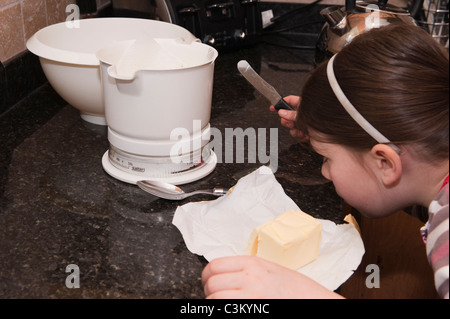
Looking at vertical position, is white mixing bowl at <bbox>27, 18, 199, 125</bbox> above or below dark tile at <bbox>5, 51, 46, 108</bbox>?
above

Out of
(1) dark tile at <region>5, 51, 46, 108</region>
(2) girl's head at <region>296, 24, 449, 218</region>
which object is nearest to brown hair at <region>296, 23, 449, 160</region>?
(2) girl's head at <region>296, 24, 449, 218</region>

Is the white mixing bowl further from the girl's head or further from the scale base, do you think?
the girl's head

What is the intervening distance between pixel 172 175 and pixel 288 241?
272 mm

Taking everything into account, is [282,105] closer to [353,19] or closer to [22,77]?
A: [353,19]

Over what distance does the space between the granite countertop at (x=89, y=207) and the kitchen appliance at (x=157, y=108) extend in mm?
37

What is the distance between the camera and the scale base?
0.90 metres

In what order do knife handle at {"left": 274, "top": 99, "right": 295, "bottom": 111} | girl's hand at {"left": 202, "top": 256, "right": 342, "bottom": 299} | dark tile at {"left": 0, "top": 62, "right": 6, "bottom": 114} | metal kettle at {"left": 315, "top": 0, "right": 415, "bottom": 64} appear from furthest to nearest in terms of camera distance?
metal kettle at {"left": 315, "top": 0, "right": 415, "bottom": 64} < knife handle at {"left": 274, "top": 99, "right": 295, "bottom": 111} < dark tile at {"left": 0, "top": 62, "right": 6, "bottom": 114} < girl's hand at {"left": 202, "top": 256, "right": 342, "bottom": 299}

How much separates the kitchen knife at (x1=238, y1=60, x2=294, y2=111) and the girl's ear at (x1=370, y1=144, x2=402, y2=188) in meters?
0.30

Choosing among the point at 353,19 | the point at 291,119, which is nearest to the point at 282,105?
the point at 291,119

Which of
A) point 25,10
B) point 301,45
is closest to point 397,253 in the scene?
point 301,45

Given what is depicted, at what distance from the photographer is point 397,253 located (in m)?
1.17

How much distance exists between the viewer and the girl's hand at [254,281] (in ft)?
2.12

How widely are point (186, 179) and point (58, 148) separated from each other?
263 millimetres

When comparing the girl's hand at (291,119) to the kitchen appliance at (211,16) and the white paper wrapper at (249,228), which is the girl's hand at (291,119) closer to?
the white paper wrapper at (249,228)
